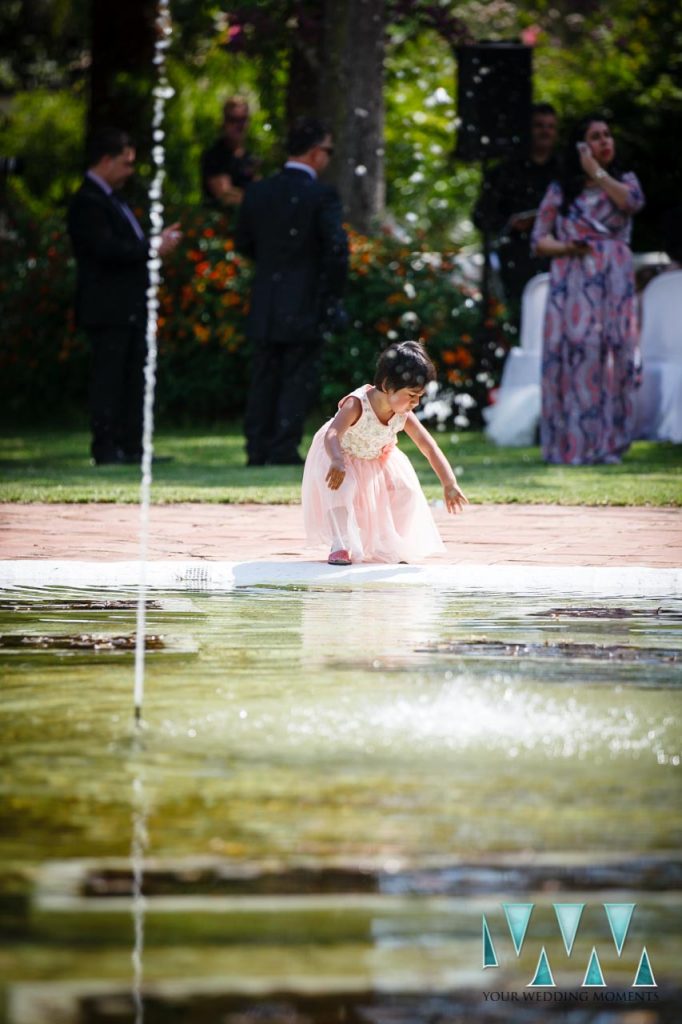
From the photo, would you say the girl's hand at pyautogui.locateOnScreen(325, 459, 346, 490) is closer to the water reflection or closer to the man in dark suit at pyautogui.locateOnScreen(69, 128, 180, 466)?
the water reflection

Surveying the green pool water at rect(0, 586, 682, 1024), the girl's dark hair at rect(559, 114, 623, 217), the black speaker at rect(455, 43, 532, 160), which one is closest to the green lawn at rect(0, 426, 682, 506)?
the girl's dark hair at rect(559, 114, 623, 217)

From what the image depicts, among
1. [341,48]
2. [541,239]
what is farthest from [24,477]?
[341,48]

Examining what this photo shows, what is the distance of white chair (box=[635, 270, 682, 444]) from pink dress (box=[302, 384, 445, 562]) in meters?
6.27

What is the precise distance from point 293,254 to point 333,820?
8.60m

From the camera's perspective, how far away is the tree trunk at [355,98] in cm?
1691

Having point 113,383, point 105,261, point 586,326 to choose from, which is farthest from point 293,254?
point 586,326

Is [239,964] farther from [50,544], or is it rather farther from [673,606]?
[50,544]

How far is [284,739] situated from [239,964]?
57.5 inches

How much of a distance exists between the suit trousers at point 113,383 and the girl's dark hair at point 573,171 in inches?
114

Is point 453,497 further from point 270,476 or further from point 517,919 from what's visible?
point 517,919

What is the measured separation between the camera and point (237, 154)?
15.9 meters

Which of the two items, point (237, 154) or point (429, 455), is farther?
point (237, 154)

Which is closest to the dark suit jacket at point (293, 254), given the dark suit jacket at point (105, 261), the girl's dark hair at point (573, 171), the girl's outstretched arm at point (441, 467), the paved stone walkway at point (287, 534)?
the dark suit jacket at point (105, 261)
